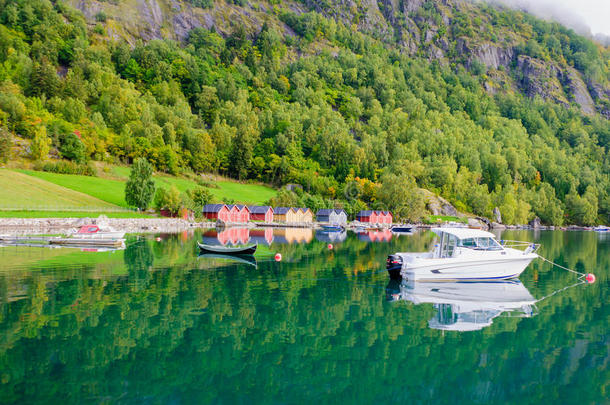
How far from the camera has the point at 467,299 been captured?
33062 millimetres

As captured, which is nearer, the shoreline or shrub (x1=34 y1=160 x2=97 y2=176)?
the shoreline

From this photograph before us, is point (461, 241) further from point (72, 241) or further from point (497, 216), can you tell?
point (497, 216)

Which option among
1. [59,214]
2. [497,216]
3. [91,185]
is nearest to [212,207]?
[91,185]

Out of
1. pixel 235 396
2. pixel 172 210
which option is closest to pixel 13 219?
pixel 172 210

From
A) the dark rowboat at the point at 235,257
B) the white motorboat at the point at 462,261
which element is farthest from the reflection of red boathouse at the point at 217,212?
the white motorboat at the point at 462,261

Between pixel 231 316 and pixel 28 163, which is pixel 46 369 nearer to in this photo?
pixel 231 316

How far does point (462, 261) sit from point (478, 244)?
8.33 ft

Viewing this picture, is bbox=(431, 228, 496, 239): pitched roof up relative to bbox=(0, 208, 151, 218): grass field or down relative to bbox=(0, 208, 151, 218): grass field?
up

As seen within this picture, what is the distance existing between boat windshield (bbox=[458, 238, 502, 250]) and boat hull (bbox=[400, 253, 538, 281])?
1277mm

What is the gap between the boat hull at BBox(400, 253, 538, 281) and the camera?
125ft

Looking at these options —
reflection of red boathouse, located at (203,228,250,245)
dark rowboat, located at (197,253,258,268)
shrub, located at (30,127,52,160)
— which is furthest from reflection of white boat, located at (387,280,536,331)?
shrub, located at (30,127,52,160)

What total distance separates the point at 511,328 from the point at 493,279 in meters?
15.2

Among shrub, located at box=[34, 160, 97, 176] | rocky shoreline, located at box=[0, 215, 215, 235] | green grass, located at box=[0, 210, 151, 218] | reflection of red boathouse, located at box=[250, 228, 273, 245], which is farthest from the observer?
shrub, located at box=[34, 160, 97, 176]

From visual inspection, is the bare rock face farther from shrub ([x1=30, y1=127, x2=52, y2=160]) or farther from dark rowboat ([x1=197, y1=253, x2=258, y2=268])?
shrub ([x1=30, y1=127, x2=52, y2=160])
